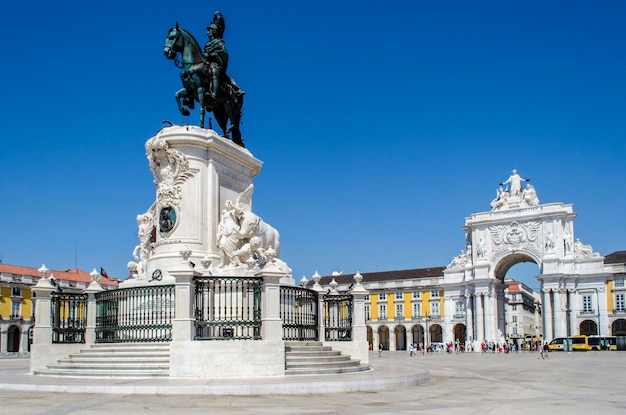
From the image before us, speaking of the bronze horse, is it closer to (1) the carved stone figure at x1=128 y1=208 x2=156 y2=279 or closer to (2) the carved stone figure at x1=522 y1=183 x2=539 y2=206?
(1) the carved stone figure at x1=128 y1=208 x2=156 y2=279

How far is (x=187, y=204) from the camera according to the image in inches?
676

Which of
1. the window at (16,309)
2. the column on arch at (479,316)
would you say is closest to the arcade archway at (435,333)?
the column on arch at (479,316)

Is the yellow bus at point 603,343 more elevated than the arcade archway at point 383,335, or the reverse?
the yellow bus at point 603,343

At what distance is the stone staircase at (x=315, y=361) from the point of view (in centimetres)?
1423

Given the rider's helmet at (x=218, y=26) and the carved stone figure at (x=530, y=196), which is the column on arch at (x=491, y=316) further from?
the rider's helmet at (x=218, y=26)

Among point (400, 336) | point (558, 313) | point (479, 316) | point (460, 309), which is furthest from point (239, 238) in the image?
point (400, 336)

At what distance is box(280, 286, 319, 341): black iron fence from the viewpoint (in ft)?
51.8

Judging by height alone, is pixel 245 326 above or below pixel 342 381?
above

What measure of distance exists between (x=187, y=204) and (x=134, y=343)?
3.75 meters

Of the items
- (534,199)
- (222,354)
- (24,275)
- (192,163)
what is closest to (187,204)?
(192,163)

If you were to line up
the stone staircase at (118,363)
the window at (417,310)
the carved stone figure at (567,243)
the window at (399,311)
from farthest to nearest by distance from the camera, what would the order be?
the window at (399,311), the window at (417,310), the carved stone figure at (567,243), the stone staircase at (118,363)

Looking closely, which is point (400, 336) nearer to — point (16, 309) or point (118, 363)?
point (16, 309)

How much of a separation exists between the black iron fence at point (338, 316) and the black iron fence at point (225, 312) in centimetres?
328

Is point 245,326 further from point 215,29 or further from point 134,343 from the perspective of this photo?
point 215,29
